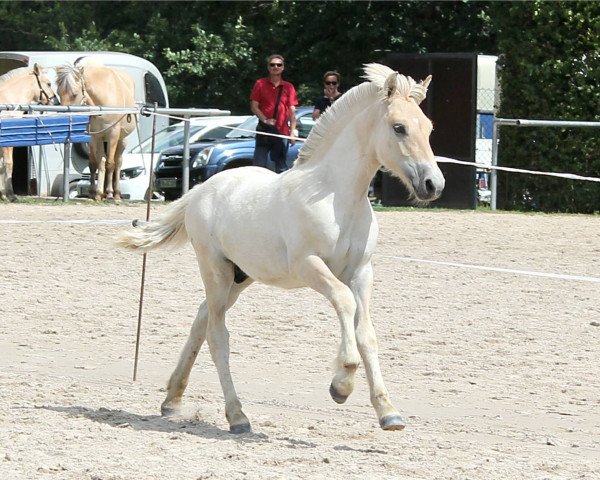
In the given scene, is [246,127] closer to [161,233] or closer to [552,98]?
[552,98]

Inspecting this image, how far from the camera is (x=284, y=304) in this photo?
37.2 feet

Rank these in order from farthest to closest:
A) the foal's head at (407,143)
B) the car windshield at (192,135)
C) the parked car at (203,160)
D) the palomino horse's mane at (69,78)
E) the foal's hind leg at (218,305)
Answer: the car windshield at (192,135) → the parked car at (203,160) → the palomino horse's mane at (69,78) → the foal's hind leg at (218,305) → the foal's head at (407,143)

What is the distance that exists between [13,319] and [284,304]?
2215mm

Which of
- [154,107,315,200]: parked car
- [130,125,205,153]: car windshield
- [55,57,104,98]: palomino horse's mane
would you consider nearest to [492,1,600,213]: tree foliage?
[154,107,315,200]: parked car

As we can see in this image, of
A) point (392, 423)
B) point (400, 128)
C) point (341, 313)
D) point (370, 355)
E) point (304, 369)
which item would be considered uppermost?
point (400, 128)

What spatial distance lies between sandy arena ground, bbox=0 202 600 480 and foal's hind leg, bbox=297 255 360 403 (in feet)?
1.03

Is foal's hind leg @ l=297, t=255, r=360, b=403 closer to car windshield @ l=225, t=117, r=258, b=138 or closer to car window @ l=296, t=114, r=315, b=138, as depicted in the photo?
car window @ l=296, t=114, r=315, b=138

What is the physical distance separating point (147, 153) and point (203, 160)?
319cm

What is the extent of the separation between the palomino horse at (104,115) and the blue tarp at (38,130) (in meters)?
0.41

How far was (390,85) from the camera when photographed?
682cm

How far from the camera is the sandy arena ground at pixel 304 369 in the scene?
628cm

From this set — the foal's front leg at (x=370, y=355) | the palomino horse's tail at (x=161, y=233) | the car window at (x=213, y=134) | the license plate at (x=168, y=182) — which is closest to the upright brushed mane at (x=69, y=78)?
the license plate at (x=168, y=182)

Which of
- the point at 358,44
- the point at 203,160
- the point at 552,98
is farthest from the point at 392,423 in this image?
the point at 358,44

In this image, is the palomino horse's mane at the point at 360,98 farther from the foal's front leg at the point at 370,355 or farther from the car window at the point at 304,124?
the car window at the point at 304,124
